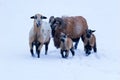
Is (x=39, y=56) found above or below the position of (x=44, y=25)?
below

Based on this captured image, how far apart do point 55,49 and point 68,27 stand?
4.05 ft

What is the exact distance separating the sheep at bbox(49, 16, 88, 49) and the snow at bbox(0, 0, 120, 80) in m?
0.54

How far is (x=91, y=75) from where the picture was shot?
11.2 m

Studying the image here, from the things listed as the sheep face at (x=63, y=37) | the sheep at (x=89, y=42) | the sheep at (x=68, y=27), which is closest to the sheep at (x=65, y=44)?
the sheep face at (x=63, y=37)

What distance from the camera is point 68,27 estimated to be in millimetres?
14375

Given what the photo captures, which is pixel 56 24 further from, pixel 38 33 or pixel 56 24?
pixel 38 33

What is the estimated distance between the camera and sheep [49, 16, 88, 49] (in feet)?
46.5

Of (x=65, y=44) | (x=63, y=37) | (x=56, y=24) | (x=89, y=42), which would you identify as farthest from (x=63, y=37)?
(x=89, y=42)

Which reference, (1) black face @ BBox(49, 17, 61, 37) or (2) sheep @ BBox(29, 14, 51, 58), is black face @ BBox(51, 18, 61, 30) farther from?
(2) sheep @ BBox(29, 14, 51, 58)

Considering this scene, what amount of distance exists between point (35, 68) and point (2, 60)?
1.33 metres

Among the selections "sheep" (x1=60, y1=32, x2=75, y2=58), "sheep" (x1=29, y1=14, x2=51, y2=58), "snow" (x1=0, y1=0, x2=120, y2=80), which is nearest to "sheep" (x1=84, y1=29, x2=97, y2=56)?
"snow" (x1=0, y1=0, x2=120, y2=80)

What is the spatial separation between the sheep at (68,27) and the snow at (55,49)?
0.54 m

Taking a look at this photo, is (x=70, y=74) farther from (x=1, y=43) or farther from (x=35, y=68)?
(x=1, y=43)

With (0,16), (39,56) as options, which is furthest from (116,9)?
(39,56)
